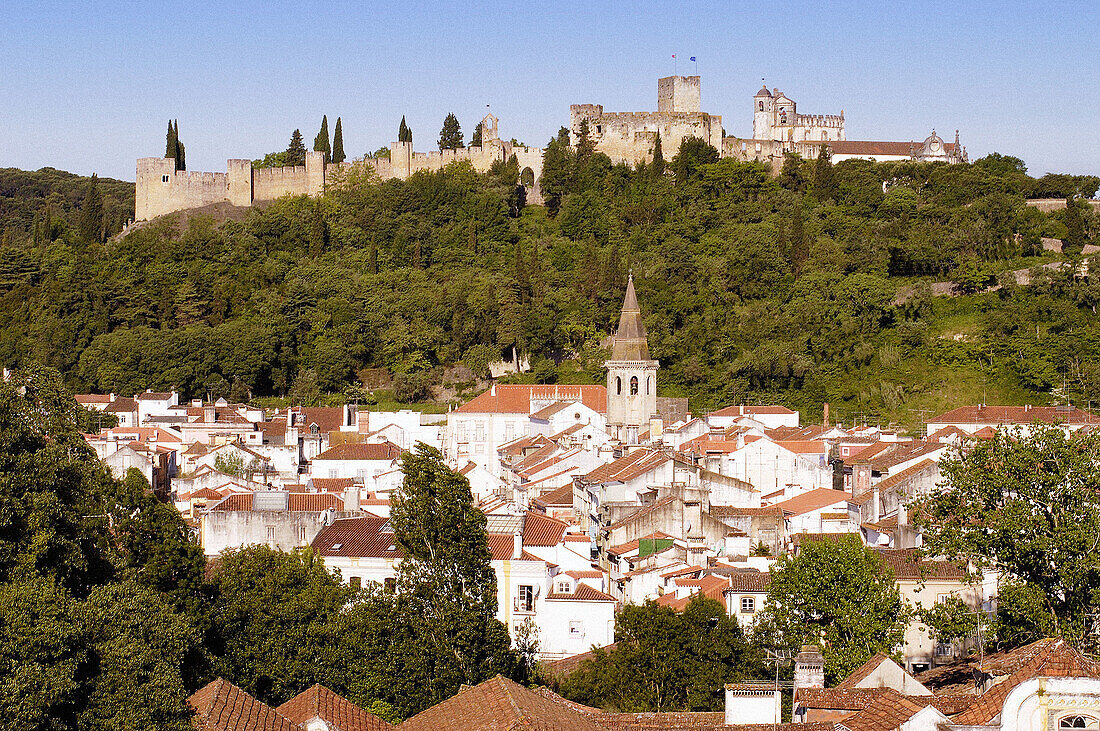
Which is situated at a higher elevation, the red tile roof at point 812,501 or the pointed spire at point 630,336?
the pointed spire at point 630,336

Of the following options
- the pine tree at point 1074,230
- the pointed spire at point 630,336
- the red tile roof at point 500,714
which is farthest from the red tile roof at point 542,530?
the pine tree at point 1074,230

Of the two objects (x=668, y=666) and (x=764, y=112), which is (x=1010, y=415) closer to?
(x=668, y=666)

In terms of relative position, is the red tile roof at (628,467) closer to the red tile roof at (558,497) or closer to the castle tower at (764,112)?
the red tile roof at (558,497)

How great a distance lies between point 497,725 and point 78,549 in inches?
338

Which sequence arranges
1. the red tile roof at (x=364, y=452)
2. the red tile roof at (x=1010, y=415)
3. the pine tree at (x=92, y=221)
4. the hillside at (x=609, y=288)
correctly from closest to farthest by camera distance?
the red tile roof at (x=1010, y=415) → the red tile roof at (x=364, y=452) → the hillside at (x=609, y=288) → the pine tree at (x=92, y=221)

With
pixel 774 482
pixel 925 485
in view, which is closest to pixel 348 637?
pixel 925 485

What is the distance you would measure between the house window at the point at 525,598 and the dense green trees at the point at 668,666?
4.45 metres

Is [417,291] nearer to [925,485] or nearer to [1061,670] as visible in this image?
[925,485]

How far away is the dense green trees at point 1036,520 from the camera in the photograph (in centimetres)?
2027

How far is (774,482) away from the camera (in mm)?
47719

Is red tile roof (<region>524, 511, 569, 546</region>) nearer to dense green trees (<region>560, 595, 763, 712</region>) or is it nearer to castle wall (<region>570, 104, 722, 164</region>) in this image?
dense green trees (<region>560, 595, 763, 712</region>)

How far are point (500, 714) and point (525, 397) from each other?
50.9 m

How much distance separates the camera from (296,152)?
102 metres

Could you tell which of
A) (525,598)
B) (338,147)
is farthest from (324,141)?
(525,598)
